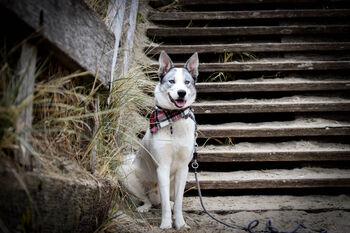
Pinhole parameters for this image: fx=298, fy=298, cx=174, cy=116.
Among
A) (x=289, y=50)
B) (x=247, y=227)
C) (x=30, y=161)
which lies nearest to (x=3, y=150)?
(x=30, y=161)

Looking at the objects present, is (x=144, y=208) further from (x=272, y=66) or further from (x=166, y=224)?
(x=272, y=66)

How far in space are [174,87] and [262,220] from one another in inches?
51.8

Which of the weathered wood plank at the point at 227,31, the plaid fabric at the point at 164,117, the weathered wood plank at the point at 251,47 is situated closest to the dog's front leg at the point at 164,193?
the plaid fabric at the point at 164,117

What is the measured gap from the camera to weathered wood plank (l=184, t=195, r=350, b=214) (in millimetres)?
2663

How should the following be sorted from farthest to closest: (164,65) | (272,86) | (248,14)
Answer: (248,14) → (272,86) → (164,65)

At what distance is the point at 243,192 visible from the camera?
3.05m

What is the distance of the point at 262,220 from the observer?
8.09ft

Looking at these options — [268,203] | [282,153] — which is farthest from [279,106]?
[268,203]

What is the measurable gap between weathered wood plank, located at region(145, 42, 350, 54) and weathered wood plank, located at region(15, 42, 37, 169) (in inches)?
103

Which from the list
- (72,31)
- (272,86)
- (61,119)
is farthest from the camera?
(272,86)

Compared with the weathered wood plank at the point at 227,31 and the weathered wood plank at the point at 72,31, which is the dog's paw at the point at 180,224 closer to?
the weathered wood plank at the point at 72,31

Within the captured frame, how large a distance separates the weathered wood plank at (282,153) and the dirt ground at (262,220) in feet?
1.95

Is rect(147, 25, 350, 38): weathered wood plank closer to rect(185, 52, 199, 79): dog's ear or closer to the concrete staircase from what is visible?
the concrete staircase

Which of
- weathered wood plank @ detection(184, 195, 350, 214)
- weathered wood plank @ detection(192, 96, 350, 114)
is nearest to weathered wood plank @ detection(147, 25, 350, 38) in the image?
weathered wood plank @ detection(192, 96, 350, 114)
